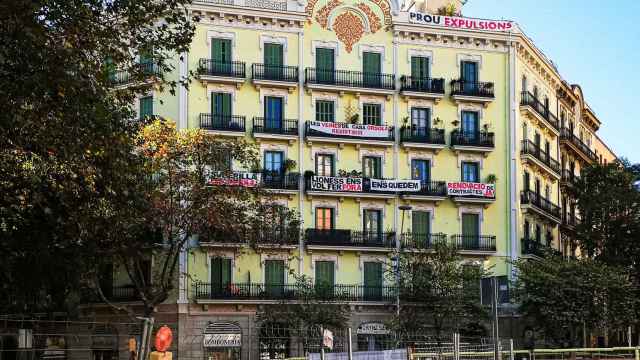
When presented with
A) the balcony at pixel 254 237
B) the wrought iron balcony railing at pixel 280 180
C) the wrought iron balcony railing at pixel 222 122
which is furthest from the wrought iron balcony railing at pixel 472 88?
the balcony at pixel 254 237

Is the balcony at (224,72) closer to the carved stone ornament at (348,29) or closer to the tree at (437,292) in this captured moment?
the carved stone ornament at (348,29)

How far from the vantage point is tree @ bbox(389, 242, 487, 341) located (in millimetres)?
57188

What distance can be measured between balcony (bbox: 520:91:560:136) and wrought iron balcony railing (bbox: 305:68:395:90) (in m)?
8.09

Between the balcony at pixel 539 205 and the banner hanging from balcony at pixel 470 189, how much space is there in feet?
7.99

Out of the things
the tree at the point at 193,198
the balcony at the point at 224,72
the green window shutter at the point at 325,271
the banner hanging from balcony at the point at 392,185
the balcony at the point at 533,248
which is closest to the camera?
the tree at the point at 193,198

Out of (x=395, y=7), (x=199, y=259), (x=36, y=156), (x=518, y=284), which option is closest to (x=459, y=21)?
(x=395, y=7)

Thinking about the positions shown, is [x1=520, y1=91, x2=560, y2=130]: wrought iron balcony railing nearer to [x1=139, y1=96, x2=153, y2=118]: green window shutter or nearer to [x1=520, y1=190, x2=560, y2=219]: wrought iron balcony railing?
[x1=520, y1=190, x2=560, y2=219]: wrought iron balcony railing

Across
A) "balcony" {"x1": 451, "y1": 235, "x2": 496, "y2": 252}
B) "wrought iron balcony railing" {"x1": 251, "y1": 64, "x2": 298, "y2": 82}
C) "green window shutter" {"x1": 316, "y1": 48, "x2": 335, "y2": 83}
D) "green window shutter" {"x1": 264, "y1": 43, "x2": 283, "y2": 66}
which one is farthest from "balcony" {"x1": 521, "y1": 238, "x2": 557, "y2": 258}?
"green window shutter" {"x1": 264, "y1": 43, "x2": 283, "y2": 66}

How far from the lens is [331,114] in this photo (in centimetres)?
6119

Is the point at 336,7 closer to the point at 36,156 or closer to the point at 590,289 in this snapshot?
the point at 590,289

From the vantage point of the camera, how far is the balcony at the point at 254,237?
53.2m

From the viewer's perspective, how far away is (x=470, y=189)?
204 feet

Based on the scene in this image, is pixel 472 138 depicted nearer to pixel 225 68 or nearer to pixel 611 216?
pixel 611 216

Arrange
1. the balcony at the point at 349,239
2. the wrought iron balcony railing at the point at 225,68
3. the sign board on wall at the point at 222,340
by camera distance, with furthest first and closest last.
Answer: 1. the balcony at the point at 349,239
2. the wrought iron balcony railing at the point at 225,68
3. the sign board on wall at the point at 222,340
